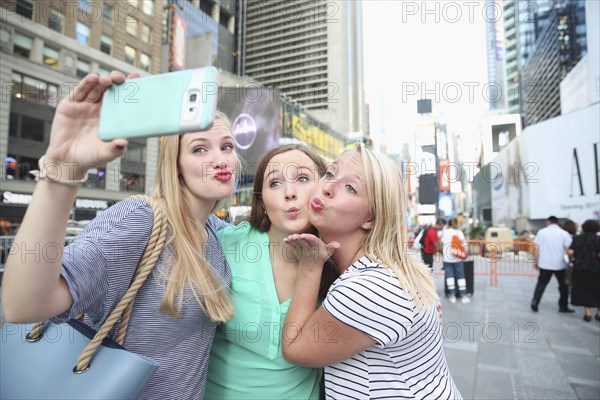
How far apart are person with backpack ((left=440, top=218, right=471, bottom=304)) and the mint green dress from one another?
727 cm

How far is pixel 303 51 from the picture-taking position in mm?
30266

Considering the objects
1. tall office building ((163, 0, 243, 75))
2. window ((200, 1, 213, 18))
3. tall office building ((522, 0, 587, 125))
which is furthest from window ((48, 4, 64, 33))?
tall office building ((522, 0, 587, 125))

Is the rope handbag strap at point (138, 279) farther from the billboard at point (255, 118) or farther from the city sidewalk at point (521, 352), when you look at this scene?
the billboard at point (255, 118)

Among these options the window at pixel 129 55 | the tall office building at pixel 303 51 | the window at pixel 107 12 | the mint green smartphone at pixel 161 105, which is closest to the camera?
the mint green smartphone at pixel 161 105

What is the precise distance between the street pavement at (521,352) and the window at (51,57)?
2501 cm

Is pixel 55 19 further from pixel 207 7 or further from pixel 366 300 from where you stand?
pixel 366 300

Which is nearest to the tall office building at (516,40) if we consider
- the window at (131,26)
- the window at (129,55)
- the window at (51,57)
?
the window at (131,26)

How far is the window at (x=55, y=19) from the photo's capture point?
23.2 m

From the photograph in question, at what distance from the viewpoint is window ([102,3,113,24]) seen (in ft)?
84.4

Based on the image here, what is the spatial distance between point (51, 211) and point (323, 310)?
946mm

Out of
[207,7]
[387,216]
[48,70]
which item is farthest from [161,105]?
[207,7]

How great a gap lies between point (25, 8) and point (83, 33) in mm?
4258

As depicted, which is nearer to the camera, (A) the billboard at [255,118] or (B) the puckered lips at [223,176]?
(B) the puckered lips at [223,176]

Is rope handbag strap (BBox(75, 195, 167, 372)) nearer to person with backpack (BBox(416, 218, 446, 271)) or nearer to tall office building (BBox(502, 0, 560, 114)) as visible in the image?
person with backpack (BBox(416, 218, 446, 271))
